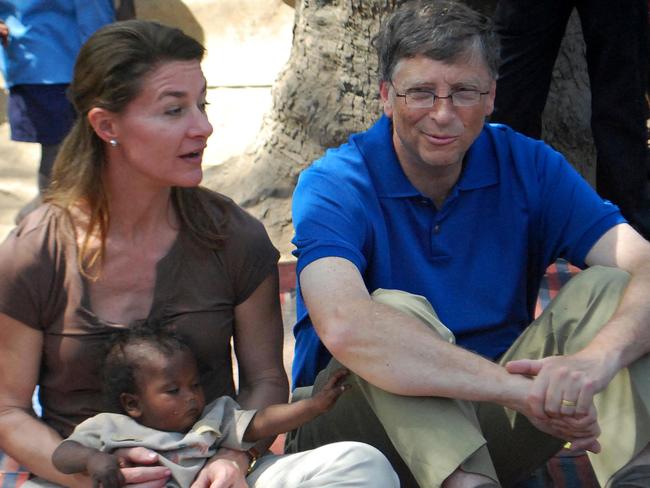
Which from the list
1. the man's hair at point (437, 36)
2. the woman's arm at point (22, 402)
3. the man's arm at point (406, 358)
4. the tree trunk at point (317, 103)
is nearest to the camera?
the man's arm at point (406, 358)

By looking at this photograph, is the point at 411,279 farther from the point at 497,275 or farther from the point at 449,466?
the point at 449,466

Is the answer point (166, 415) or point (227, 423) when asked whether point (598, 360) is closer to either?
point (227, 423)

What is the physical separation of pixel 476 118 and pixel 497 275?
0.42 meters

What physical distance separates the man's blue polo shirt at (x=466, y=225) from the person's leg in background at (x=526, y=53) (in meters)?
1.52

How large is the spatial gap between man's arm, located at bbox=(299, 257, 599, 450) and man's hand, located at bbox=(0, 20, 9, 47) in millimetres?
2775

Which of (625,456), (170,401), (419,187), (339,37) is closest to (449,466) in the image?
(625,456)

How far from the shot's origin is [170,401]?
2.75 meters

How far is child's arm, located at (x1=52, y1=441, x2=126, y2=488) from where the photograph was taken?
2586mm

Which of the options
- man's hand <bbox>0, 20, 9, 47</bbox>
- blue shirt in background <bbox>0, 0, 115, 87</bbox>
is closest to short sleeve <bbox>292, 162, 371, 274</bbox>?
blue shirt in background <bbox>0, 0, 115, 87</bbox>

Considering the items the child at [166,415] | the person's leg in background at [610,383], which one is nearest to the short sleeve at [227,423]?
the child at [166,415]

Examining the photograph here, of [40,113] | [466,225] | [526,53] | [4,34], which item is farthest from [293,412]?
[4,34]

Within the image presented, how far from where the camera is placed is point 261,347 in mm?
3031

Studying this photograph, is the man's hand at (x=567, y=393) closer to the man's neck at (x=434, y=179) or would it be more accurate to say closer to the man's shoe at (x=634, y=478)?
the man's shoe at (x=634, y=478)

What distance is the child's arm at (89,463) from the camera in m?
2.59
